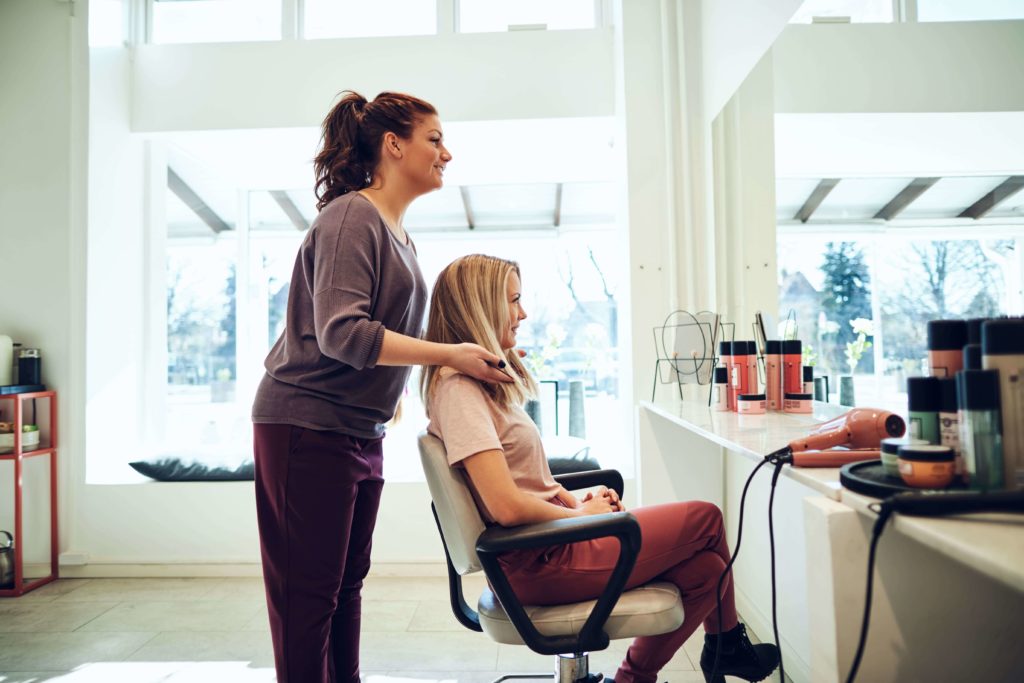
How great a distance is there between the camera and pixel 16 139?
9.63 feet

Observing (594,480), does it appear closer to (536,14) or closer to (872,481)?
(872,481)

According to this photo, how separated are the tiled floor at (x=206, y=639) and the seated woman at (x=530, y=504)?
2.46ft

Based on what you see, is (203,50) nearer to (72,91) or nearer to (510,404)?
(72,91)

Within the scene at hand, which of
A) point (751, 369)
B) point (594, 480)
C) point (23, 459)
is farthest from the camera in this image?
point (23, 459)

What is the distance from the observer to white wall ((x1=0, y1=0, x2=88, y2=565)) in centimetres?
290

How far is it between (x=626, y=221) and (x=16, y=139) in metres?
2.85

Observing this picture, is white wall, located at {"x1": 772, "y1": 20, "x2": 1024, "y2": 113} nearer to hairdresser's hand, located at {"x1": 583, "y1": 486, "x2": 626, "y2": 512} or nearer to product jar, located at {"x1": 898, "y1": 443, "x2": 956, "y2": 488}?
product jar, located at {"x1": 898, "y1": 443, "x2": 956, "y2": 488}

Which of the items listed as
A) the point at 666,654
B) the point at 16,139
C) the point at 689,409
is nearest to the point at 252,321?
the point at 16,139

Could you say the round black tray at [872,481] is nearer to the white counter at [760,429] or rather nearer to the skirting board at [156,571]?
the white counter at [760,429]

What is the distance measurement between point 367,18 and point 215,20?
0.81 metres

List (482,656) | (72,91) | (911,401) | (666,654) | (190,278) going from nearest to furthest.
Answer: (911,401)
(666,654)
(482,656)
(72,91)
(190,278)

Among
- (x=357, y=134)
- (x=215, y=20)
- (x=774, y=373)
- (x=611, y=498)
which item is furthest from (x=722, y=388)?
(x=215, y=20)

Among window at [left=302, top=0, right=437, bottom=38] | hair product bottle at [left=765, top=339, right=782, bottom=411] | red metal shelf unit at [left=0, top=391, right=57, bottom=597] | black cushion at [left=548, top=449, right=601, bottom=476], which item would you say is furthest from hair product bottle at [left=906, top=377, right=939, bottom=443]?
red metal shelf unit at [left=0, top=391, right=57, bottom=597]

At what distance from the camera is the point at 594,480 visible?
1565mm
